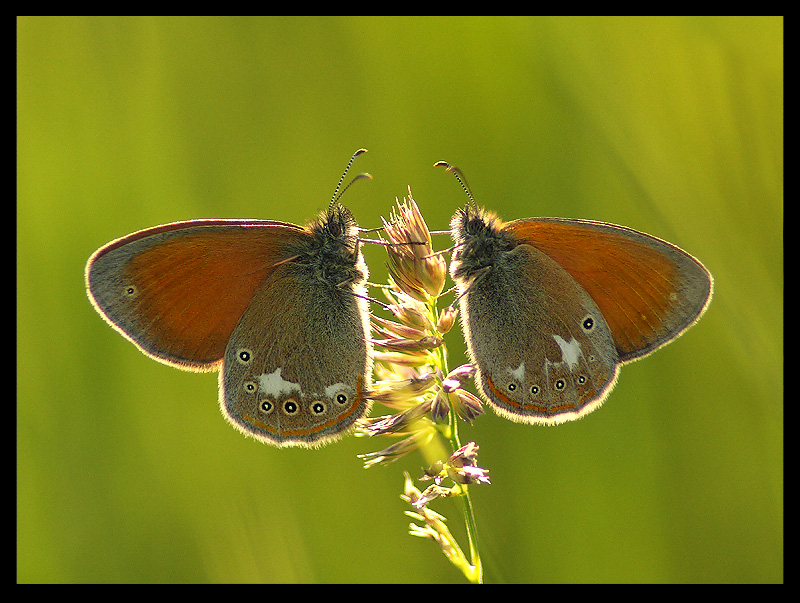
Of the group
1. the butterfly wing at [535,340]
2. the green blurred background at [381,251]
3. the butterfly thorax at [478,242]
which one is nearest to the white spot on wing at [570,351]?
the butterfly wing at [535,340]

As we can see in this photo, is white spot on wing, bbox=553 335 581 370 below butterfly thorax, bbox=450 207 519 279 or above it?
below

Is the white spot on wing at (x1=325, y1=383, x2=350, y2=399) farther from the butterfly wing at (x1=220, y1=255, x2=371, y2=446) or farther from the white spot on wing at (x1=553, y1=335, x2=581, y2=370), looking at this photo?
the white spot on wing at (x1=553, y1=335, x2=581, y2=370)

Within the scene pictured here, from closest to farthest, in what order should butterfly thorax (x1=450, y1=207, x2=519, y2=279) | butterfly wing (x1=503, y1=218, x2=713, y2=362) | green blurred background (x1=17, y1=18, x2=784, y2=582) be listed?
butterfly wing (x1=503, y1=218, x2=713, y2=362) → butterfly thorax (x1=450, y1=207, x2=519, y2=279) → green blurred background (x1=17, y1=18, x2=784, y2=582)

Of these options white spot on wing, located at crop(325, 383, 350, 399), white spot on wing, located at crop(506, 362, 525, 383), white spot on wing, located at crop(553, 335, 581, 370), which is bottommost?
white spot on wing, located at crop(325, 383, 350, 399)

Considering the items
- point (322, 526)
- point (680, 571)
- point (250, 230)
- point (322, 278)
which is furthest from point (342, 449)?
point (680, 571)

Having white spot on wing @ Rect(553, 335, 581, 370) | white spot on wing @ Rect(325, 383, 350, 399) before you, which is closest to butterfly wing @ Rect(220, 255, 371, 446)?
white spot on wing @ Rect(325, 383, 350, 399)

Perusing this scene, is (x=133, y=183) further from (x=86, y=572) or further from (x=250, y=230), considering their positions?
(x=86, y=572)
